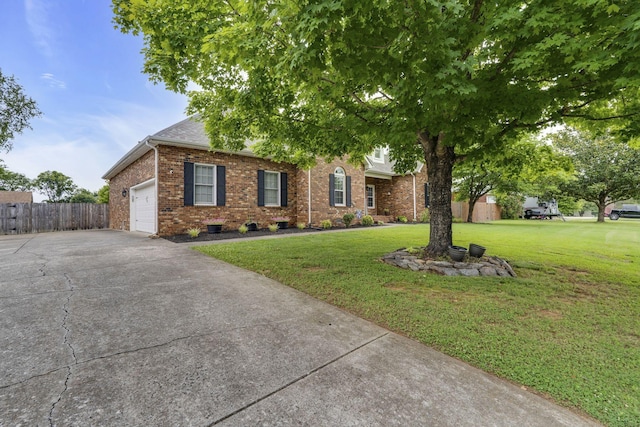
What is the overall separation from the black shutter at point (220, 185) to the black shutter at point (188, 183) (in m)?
0.96

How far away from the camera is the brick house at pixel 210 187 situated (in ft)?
31.4

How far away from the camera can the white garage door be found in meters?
10.2

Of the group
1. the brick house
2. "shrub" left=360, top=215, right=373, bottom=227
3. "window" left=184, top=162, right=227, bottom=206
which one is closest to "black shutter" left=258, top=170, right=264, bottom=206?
the brick house

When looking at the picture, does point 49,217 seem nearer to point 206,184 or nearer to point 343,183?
point 206,184

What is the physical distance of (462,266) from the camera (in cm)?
483

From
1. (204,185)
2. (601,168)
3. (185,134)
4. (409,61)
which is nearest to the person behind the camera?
(409,61)

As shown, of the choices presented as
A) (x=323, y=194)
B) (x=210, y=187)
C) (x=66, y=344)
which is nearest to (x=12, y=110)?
(x=210, y=187)

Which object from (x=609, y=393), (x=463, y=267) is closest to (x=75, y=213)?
(x=463, y=267)

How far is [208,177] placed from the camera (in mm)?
10523

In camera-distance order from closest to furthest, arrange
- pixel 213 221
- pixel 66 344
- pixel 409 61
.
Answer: pixel 66 344 < pixel 409 61 < pixel 213 221

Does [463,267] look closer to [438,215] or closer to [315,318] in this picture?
[438,215]

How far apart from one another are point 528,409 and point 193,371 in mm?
2243

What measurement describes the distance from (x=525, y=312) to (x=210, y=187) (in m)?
10.4

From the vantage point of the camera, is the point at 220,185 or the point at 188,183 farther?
the point at 220,185
